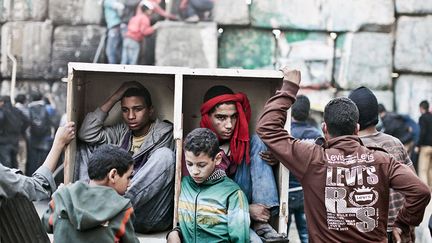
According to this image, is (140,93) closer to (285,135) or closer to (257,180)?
(257,180)

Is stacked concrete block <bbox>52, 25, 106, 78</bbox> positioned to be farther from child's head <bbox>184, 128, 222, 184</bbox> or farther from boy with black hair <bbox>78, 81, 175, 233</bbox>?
child's head <bbox>184, 128, 222, 184</bbox>

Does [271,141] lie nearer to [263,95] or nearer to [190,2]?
[263,95]

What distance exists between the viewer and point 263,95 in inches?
179

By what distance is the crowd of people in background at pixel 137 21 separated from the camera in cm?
1026

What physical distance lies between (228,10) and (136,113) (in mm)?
6157

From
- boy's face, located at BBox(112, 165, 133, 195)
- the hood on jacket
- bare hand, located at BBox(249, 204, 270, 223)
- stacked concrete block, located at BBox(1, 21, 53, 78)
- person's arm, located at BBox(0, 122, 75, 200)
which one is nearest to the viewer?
the hood on jacket

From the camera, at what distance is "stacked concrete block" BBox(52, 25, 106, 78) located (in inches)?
408

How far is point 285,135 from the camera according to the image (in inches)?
137

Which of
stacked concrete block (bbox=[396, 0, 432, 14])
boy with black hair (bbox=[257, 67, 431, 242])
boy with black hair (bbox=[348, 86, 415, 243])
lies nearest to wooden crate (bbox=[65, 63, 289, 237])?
boy with black hair (bbox=[348, 86, 415, 243])

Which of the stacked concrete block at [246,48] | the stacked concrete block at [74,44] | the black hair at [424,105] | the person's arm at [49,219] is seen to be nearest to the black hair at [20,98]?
the stacked concrete block at [74,44]

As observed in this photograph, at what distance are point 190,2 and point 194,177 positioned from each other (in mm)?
6853

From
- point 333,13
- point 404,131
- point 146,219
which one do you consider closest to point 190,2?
point 333,13

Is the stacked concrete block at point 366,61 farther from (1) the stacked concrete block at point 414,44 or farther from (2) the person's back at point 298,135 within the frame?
(2) the person's back at point 298,135

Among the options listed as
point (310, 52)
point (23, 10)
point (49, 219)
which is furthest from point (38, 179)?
point (23, 10)
